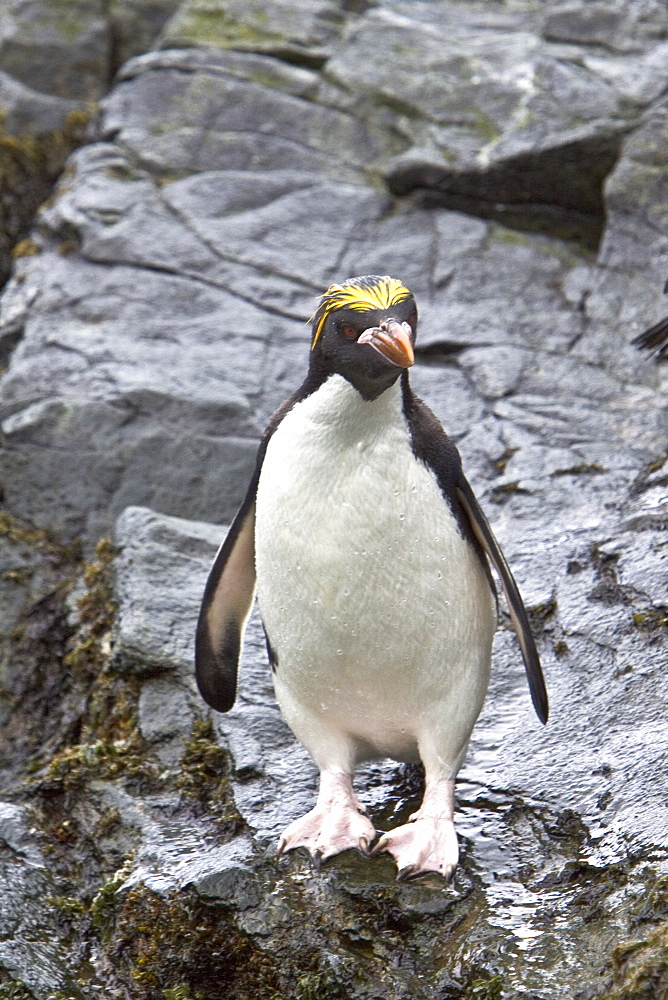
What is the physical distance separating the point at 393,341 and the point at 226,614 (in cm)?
119

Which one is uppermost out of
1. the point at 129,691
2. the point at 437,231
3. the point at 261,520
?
the point at 261,520

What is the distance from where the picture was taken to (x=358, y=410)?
315cm

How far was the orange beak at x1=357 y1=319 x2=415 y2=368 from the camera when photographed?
2898mm

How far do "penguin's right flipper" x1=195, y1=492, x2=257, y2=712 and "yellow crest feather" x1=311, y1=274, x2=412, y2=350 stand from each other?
0.70 meters

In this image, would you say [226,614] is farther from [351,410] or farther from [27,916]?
[27,916]

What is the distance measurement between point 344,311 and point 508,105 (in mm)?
4382

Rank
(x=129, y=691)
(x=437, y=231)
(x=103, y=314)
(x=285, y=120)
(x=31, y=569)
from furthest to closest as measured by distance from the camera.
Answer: (x=285, y=120) < (x=437, y=231) < (x=103, y=314) < (x=31, y=569) < (x=129, y=691)

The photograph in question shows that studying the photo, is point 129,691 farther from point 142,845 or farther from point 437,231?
point 437,231

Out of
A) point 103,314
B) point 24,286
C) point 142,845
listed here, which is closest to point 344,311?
point 142,845

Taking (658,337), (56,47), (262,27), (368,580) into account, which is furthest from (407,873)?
(56,47)

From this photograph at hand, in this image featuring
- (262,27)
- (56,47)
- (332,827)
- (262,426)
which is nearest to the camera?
(332,827)

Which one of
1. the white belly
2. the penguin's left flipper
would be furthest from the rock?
the penguin's left flipper

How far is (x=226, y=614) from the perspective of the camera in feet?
12.2

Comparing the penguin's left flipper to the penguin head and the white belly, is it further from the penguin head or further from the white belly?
the penguin head
